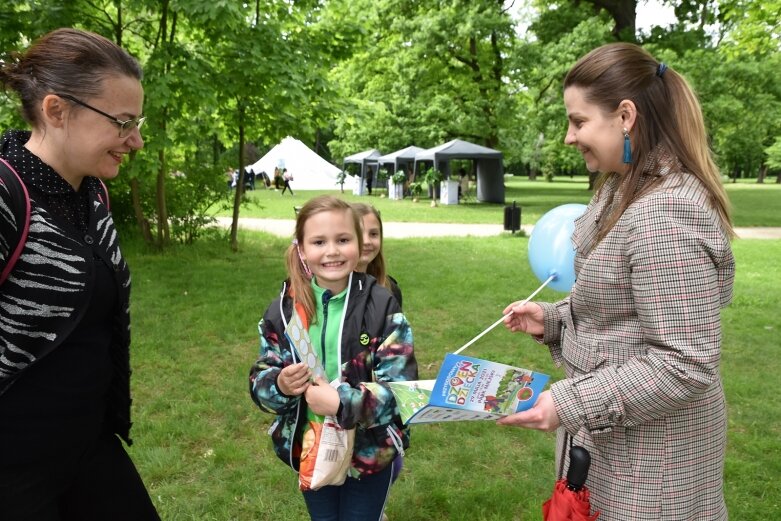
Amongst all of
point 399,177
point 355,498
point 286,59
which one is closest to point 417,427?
point 355,498

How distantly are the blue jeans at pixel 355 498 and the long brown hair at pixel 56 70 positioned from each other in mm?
1556

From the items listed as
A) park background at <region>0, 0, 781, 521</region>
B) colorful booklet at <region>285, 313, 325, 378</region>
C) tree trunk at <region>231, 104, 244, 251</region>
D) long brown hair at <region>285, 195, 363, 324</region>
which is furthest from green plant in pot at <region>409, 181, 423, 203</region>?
colorful booklet at <region>285, 313, 325, 378</region>

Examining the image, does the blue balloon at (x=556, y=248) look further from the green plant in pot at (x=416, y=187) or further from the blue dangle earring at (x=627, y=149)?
the green plant in pot at (x=416, y=187)

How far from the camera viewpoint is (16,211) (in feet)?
4.93

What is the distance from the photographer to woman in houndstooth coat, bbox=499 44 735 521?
1.42 metres

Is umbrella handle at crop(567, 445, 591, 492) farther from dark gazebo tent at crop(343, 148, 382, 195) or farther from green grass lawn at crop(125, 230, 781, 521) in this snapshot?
dark gazebo tent at crop(343, 148, 382, 195)

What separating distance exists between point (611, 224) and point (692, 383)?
43 cm

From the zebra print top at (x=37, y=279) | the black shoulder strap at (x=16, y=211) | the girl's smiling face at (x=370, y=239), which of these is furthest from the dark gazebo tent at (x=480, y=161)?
the black shoulder strap at (x=16, y=211)

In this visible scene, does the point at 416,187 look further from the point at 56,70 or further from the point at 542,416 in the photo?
the point at 542,416

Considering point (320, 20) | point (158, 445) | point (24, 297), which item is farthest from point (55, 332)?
point (320, 20)

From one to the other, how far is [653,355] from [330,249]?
114cm

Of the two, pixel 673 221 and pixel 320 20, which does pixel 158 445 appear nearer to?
pixel 673 221

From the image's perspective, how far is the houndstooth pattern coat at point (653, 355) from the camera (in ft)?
4.62

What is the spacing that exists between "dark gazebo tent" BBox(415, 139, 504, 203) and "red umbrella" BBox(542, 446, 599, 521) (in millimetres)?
21469
